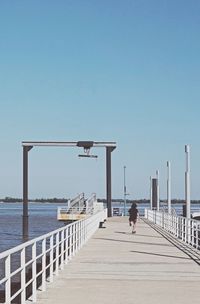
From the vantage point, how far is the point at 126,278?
14336mm

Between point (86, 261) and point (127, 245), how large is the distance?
6684 mm

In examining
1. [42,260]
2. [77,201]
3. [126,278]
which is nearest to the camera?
[42,260]

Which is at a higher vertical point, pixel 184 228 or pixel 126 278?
pixel 184 228

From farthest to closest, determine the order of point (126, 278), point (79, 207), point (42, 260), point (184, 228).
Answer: point (79, 207) → point (184, 228) → point (126, 278) → point (42, 260)

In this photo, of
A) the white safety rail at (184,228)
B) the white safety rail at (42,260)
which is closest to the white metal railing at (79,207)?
the white safety rail at (184,228)

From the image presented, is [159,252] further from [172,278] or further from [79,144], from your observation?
[79,144]

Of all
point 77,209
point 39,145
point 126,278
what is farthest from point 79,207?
point 126,278

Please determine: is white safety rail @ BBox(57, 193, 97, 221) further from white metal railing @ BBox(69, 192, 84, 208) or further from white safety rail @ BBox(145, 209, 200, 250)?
white safety rail @ BBox(145, 209, 200, 250)

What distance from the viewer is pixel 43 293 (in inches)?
467

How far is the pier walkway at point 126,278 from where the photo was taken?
37.6 feet

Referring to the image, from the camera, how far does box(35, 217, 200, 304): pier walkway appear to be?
11.4m

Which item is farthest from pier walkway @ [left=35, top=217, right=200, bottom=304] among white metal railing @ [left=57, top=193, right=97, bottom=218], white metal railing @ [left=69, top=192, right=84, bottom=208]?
white metal railing @ [left=69, top=192, right=84, bottom=208]

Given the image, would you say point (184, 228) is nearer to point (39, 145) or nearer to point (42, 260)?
point (42, 260)

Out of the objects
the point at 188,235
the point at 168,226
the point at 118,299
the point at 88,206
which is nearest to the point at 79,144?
the point at 88,206
